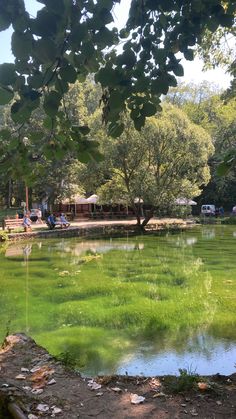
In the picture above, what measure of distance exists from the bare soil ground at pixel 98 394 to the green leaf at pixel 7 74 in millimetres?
2332

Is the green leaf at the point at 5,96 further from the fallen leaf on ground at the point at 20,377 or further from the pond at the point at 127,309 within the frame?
the pond at the point at 127,309

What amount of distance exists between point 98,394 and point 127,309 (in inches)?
196

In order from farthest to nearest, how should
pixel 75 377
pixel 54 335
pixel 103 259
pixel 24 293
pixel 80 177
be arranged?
pixel 80 177 → pixel 103 259 → pixel 24 293 → pixel 54 335 → pixel 75 377

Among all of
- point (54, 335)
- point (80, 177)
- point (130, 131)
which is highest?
point (130, 131)

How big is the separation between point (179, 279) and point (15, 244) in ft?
39.7

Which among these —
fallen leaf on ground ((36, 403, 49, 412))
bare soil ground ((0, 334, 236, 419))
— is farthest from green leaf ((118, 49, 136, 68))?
fallen leaf on ground ((36, 403, 49, 412))

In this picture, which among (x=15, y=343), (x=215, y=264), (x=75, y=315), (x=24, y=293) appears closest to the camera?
(x=15, y=343)

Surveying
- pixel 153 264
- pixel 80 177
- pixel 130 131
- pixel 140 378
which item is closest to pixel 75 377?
pixel 140 378

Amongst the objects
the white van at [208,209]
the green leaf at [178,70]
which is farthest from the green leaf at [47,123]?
the white van at [208,209]

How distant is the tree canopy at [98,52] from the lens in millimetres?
1646

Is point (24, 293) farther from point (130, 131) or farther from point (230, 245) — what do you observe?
point (130, 131)

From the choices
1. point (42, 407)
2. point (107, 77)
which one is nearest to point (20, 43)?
point (107, 77)

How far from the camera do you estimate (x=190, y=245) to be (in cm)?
2173

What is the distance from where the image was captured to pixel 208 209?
45500 millimetres
